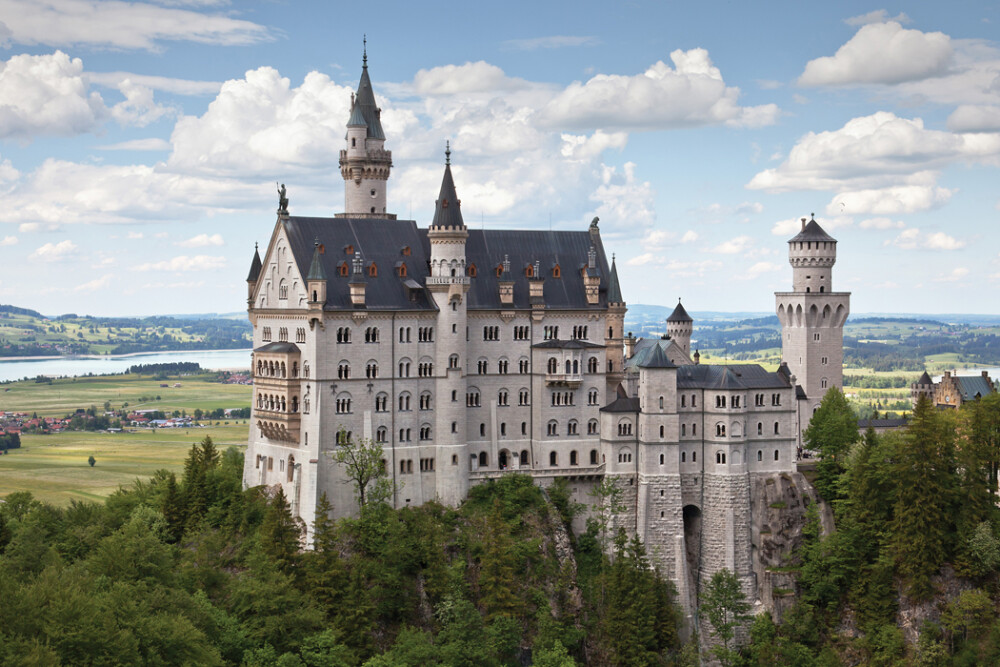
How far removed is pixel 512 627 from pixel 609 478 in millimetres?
18401

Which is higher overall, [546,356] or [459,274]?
[459,274]

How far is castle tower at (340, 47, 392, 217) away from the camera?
115 m

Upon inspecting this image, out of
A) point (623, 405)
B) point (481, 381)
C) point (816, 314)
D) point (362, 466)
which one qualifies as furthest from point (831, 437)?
point (362, 466)

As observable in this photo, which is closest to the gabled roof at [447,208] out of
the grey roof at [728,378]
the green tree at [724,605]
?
the grey roof at [728,378]

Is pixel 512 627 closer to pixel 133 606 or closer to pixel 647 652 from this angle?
pixel 647 652

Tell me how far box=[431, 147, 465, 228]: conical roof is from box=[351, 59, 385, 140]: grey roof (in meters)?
13.2

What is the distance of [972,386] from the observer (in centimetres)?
14412

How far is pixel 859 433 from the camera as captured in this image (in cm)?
11750

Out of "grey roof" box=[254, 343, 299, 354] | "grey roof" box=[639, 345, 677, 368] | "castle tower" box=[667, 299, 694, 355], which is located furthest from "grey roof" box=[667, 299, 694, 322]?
"grey roof" box=[254, 343, 299, 354]

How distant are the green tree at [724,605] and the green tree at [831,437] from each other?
43.5ft

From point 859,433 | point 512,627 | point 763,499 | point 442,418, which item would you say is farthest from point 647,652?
point 859,433

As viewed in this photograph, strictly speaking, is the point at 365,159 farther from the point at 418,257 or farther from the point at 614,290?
the point at 614,290

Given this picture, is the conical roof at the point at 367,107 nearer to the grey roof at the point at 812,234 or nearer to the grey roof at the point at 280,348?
the grey roof at the point at 280,348

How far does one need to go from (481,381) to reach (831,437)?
3492 centimetres
